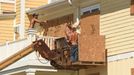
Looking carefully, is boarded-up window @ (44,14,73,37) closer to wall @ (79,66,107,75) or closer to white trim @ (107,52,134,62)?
wall @ (79,66,107,75)

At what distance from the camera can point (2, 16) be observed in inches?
1501

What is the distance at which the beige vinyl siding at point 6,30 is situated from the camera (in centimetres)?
3794

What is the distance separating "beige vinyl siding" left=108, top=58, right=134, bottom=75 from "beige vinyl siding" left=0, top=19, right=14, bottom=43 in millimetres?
12620

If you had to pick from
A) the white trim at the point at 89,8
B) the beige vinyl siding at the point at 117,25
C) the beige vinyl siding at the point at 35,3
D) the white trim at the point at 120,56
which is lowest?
the white trim at the point at 120,56

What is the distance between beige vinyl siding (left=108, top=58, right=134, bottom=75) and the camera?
25.6 m

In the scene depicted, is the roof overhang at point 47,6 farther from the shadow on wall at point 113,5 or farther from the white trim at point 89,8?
the shadow on wall at point 113,5

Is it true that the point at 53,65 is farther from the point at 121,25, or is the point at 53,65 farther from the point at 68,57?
the point at 121,25

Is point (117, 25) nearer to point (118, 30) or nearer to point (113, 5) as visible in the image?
point (118, 30)

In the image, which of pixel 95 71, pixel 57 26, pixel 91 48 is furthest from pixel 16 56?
pixel 91 48

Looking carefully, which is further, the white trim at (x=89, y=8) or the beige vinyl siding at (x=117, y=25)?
the white trim at (x=89, y=8)

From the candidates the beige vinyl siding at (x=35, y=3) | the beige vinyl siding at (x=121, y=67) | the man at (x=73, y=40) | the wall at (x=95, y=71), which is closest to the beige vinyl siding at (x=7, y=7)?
the beige vinyl siding at (x=35, y=3)

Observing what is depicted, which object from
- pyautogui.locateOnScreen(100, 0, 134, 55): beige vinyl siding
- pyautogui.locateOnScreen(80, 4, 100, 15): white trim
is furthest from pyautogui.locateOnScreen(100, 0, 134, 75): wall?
pyautogui.locateOnScreen(80, 4, 100, 15): white trim

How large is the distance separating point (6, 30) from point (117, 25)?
43.3ft

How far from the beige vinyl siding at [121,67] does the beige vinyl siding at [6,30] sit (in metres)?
12.6
